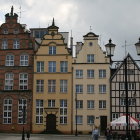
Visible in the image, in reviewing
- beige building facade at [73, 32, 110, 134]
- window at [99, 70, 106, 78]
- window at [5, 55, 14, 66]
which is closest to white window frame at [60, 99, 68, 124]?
beige building facade at [73, 32, 110, 134]

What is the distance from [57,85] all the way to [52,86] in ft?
2.65

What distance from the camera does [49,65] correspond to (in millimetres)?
57031

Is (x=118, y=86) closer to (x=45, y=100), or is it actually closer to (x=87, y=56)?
(x=87, y=56)

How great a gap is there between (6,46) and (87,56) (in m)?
12.7

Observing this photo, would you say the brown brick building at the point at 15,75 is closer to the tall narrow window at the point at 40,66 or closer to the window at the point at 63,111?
the tall narrow window at the point at 40,66

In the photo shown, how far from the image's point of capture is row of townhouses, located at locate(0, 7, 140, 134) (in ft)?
180

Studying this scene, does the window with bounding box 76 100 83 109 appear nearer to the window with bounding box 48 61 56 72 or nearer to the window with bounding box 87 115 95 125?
the window with bounding box 87 115 95 125

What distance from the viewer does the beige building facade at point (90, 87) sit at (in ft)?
180

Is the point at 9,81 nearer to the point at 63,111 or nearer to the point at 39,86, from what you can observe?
the point at 39,86

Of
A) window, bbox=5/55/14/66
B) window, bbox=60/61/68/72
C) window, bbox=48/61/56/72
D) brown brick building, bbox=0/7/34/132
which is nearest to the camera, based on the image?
brown brick building, bbox=0/7/34/132

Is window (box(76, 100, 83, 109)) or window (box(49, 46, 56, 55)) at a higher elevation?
window (box(49, 46, 56, 55))

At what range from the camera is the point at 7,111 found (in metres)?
56.3

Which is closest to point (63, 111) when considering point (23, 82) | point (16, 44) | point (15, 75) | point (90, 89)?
point (90, 89)

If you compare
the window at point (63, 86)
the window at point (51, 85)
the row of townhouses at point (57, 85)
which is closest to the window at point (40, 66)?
the row of townhouses at point (57, 85)
